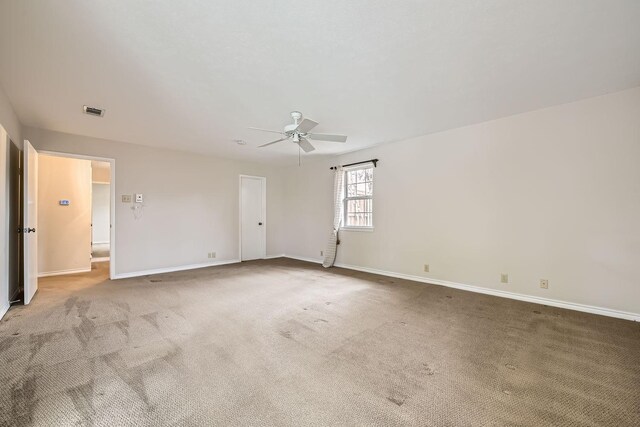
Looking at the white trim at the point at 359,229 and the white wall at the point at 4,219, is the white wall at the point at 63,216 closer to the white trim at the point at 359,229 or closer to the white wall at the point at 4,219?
the white wall at the point at 4,219

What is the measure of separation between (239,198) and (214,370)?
495 cm

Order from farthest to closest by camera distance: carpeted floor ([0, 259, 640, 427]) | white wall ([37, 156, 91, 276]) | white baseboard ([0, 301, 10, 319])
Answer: white wall ([37, 156, 91, 276]) < white baseboard ([0, 301, 10, 319]) < carpeted floor ([0, 259, 640, 427])

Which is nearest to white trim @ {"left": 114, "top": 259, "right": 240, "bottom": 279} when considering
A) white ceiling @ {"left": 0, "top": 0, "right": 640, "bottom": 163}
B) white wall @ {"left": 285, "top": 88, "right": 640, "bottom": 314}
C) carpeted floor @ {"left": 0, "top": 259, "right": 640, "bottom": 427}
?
carpeted floor @ {"left": 0, "top": 259, "right": 640, "bottom": 427}

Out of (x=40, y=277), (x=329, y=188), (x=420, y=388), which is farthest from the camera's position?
(x=329, y=188)

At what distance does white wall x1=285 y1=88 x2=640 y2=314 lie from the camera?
3045mm

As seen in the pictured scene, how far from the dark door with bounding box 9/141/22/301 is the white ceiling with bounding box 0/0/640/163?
668 mm

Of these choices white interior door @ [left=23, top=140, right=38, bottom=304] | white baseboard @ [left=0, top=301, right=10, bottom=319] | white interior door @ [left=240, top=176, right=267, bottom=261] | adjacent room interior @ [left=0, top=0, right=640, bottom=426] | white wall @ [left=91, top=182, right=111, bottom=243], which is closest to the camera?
adjacent room interior @ [left=0, top=0, right=640, bottom=426]

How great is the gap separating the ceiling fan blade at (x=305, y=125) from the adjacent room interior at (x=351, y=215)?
0.06 meters

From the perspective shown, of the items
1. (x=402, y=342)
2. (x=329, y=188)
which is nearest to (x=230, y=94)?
(x=402, y=342)

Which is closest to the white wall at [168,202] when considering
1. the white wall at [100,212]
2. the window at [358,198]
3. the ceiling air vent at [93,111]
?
the ceiling air vent at [93,111]

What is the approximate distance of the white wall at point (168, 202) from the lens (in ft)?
15.7

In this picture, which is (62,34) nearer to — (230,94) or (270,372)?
(230,94)

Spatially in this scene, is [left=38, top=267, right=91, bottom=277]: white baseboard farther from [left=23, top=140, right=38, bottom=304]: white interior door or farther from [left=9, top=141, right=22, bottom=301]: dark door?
[left=23, top=140, right=38, bottom=304]: white interior door

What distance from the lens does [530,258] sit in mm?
3582
